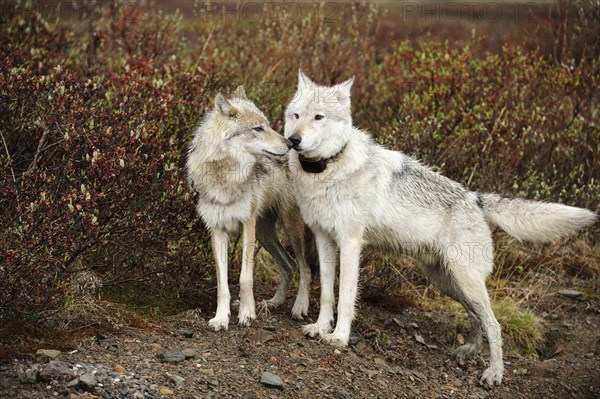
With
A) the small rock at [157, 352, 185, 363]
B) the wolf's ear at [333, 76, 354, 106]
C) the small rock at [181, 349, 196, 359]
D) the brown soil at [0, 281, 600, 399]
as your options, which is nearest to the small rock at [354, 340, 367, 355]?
the brown soil at [0, 281, 600, 399]

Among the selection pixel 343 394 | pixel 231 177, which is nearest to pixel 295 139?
pixel 231 177

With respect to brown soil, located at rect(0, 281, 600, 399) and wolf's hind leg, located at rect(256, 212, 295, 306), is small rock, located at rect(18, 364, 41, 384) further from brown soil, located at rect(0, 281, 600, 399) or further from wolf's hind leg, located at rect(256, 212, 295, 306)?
wolf's hind leg, located at rect(256, 212, 295, 306)

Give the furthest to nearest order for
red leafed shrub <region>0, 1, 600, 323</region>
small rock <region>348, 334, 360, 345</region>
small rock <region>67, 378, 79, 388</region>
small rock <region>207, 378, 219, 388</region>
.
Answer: small rock <region>348, 334, 360, 345</region> → red leafed shrub <region>0, 1, 600, 323</region> → small rock <region>207, 378, 219, 388</region> → small rock <region>67, 378, 79, 388</region>

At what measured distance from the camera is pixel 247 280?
6074 millimetres

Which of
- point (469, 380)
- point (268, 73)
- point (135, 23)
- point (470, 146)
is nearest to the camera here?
point (469, 380)

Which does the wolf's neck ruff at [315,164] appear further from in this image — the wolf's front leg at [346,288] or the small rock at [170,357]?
the small rock at [170,357]

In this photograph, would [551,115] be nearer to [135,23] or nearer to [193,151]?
[193,151]

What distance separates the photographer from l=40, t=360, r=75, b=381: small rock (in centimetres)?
447

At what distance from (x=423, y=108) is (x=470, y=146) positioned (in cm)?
77

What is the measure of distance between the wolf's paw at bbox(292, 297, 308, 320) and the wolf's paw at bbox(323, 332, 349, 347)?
0.57m

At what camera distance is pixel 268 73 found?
9.27 metres

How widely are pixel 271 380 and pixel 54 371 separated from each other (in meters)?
1.47

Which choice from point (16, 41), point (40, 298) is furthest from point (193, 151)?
point (16, 41)

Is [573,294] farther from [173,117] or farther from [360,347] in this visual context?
[173,117]
